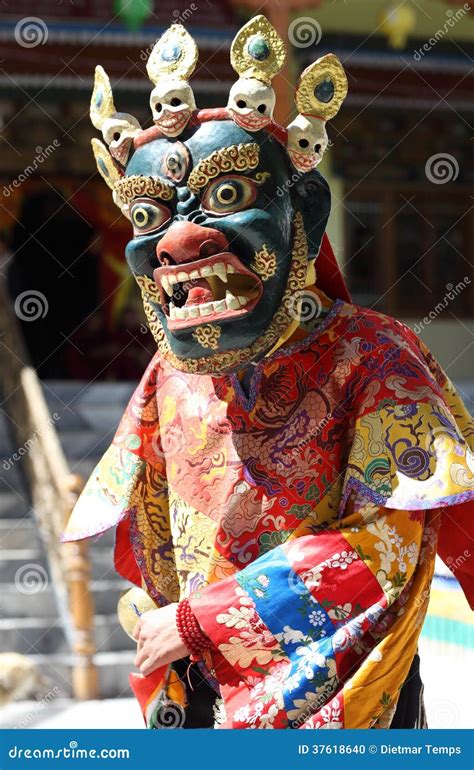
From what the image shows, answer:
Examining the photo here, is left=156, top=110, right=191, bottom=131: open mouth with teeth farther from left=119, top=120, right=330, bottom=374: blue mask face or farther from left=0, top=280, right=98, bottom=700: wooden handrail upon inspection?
left=0, top=280, right=98, bottom=700: wooden handrail

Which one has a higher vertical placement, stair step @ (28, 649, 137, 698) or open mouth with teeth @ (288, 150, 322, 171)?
open mouth with teeth @ (288, 150, 322, 171)

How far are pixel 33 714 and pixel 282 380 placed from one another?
3.50 metres

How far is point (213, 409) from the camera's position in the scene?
2479 mm

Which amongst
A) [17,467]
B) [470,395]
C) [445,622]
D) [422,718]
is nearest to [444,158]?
[470,395]

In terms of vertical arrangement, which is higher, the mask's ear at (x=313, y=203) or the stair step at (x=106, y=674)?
the mask's ear at (x=313, y=203)

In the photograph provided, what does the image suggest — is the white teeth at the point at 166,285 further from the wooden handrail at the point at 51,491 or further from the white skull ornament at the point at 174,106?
the wooden handrail at the point at 51,491
